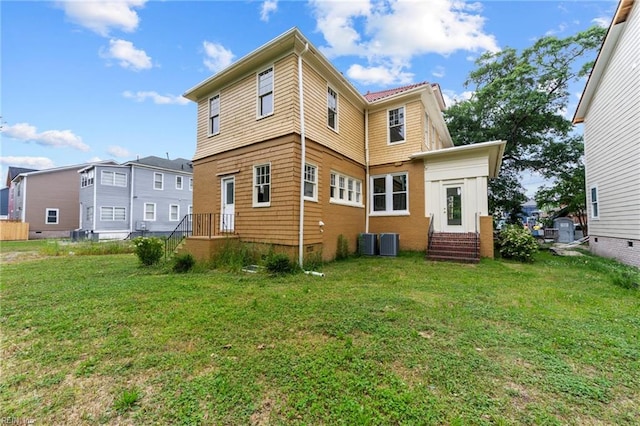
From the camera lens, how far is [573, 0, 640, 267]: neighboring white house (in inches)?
319

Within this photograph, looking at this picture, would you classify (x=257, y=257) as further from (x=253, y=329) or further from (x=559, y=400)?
Result: (x=559, y=400)

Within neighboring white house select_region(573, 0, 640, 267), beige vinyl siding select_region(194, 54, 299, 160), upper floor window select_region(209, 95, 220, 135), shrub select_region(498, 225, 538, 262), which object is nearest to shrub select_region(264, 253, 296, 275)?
beige vinyl siding select_region(194, 54, 299, 160)

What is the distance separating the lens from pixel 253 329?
3.52m

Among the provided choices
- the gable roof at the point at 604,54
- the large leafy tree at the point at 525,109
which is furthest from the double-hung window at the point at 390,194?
the large leafy tree at the point at 525,109

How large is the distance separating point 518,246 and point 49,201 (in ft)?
120

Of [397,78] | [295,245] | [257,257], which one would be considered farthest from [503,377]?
[397,78]

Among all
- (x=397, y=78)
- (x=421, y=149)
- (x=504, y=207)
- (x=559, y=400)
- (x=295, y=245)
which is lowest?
(x=559, y=400)

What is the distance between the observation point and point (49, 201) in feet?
82.1

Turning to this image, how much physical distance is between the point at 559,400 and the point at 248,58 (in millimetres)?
10218

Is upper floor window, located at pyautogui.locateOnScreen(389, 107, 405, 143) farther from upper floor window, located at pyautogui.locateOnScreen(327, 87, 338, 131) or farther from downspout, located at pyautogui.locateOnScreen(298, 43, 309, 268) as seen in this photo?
downspout, located at pyautogui.locateOnScreen(298, 43, 309, 268)

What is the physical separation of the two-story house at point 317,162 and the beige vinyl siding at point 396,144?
4 centimetres

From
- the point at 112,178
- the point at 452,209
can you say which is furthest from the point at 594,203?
the point at 112,178

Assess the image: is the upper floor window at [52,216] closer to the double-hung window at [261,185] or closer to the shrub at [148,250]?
the shrub at [148,250]

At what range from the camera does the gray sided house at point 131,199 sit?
21109 millimetres
